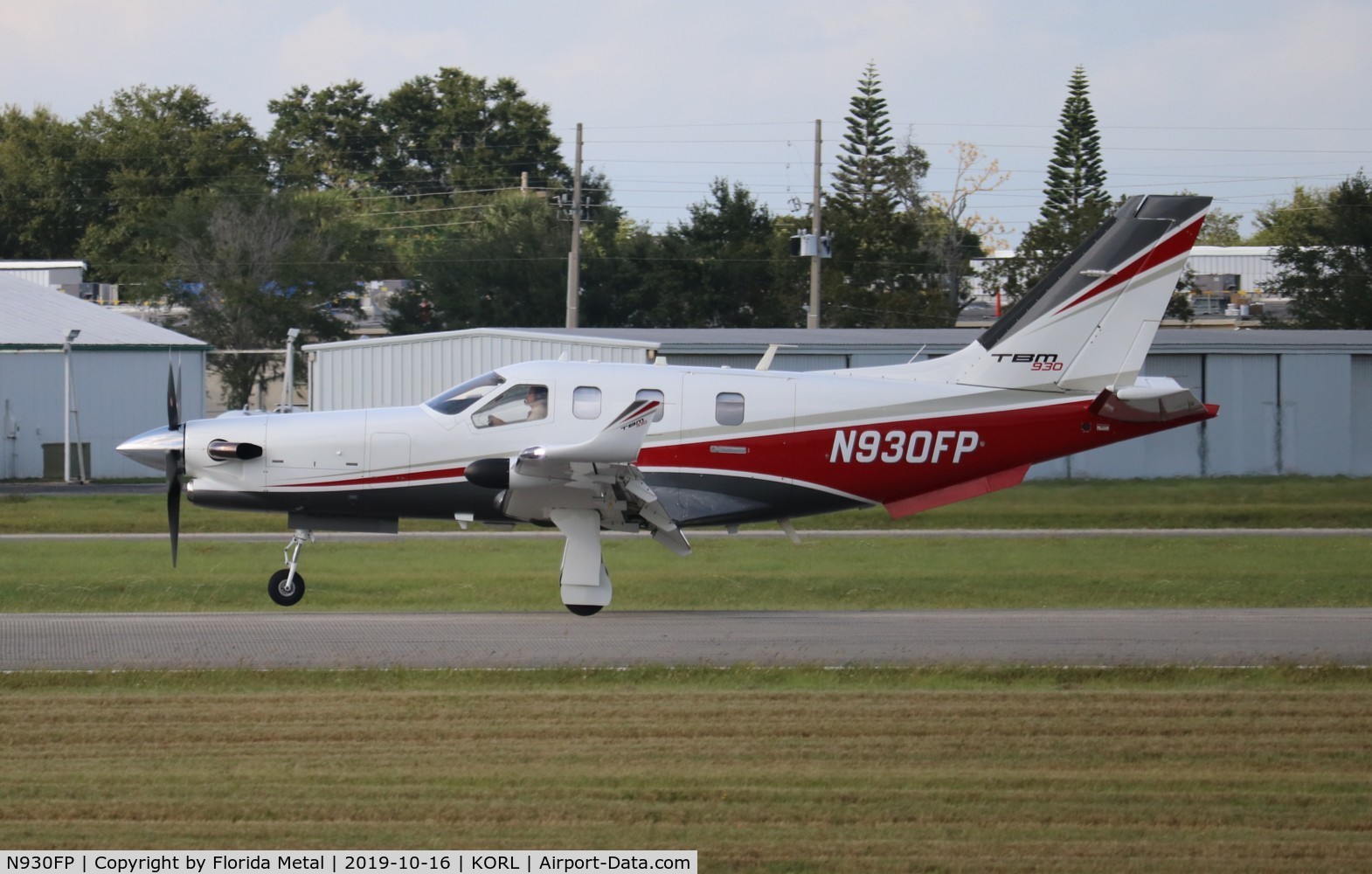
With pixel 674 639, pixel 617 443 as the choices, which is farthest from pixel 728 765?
pixel 617 443

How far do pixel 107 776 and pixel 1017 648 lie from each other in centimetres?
764

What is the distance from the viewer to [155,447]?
15.6 metres

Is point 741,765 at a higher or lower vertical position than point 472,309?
lower

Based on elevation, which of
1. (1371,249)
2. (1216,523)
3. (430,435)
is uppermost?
(1371,249)

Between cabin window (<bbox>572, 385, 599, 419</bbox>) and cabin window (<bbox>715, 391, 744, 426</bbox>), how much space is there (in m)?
1.30

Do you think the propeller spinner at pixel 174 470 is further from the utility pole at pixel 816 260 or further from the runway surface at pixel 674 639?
the utility pole at pixel 816 260

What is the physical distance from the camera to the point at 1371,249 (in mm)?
54312

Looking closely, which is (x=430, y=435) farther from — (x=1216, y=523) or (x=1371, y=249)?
(x=1371, y=249)

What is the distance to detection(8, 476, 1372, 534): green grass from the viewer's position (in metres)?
26.3

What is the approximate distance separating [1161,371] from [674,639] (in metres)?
23.3

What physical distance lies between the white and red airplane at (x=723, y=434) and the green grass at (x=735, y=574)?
5.27 feet

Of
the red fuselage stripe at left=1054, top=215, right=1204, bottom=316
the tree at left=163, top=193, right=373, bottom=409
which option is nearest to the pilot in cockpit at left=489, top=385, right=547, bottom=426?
the red fuselage stripe at left=1054, top=215, right=1204, bottom=316

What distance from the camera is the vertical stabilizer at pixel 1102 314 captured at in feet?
54.9

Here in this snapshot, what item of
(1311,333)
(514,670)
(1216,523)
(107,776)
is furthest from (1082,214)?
(107,776)
